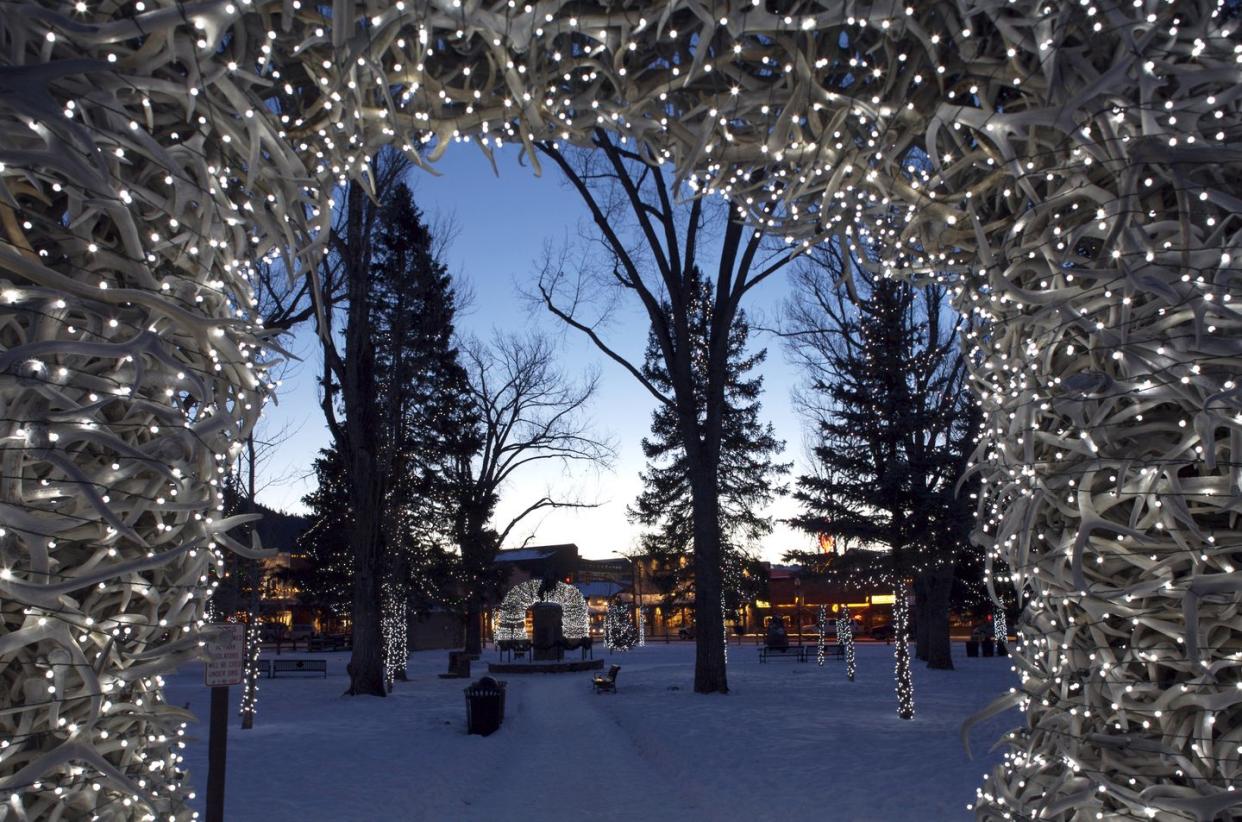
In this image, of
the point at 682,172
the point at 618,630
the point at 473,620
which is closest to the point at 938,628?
the point at 473,620

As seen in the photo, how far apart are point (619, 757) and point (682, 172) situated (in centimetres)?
845

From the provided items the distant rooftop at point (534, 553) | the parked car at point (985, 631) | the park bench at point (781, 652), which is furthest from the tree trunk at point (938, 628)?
the distant rooftop at point (534, 553)

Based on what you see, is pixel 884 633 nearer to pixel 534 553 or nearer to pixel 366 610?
pixel 534 553

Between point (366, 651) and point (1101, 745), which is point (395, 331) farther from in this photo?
point (1101, 745)

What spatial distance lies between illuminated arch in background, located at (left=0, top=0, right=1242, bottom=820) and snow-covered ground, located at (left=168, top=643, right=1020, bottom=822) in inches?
51.9

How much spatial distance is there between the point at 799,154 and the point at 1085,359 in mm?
1253

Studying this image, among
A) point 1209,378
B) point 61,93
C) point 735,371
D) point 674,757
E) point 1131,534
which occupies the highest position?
point 735,371

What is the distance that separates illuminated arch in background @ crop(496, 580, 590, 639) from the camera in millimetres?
33969

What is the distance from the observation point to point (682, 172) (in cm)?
346

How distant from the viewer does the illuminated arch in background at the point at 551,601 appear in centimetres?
3397

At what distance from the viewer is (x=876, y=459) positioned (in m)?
17.9

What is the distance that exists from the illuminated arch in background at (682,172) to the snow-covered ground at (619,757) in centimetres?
132

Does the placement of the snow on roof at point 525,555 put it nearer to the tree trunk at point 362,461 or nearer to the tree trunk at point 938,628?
the tree trunk at point 938,628

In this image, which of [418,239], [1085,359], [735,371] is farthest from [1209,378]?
[735,371]
